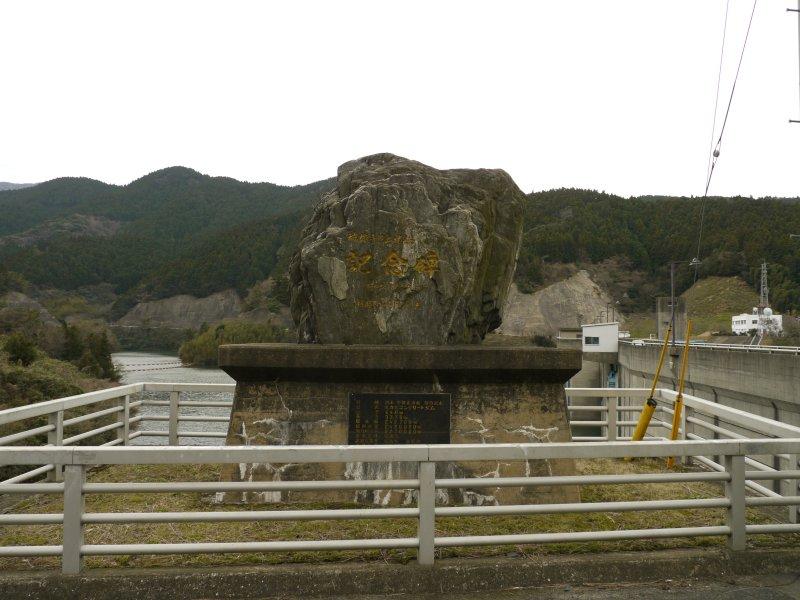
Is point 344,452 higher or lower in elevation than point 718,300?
lower

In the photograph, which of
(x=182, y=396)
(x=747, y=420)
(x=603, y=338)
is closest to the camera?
(x=747, y=420)

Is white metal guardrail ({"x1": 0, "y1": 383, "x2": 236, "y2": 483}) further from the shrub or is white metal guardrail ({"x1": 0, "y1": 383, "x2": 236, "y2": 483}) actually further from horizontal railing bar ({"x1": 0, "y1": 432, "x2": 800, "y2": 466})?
the shrub

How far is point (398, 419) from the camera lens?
5.64m

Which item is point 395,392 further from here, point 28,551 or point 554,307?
point 554,307

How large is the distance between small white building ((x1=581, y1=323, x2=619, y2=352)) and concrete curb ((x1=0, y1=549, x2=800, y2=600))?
3778 centimetres

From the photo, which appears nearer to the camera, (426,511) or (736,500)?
(426,511)

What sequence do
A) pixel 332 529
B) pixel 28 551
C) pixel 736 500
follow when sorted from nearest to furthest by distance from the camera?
1. pixel 28 551
2. pixel 736 500
3. pixel 332 529

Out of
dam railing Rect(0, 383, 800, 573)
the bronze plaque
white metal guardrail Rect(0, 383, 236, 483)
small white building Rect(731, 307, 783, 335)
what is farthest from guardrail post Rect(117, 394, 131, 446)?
small white building Rect(731, 307, 783, 335)

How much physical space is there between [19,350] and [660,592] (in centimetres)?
2586

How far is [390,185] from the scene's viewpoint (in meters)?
6.33

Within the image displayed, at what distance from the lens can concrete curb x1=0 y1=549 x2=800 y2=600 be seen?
142 inches

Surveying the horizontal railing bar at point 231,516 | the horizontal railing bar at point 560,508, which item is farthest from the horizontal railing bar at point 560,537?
the horizontal railing bar at point 231,516

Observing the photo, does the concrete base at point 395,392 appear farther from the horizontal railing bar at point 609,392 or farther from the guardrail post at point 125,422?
the guardrail post at point 125,422

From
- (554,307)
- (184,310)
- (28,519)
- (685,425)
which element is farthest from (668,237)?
(28,519)
